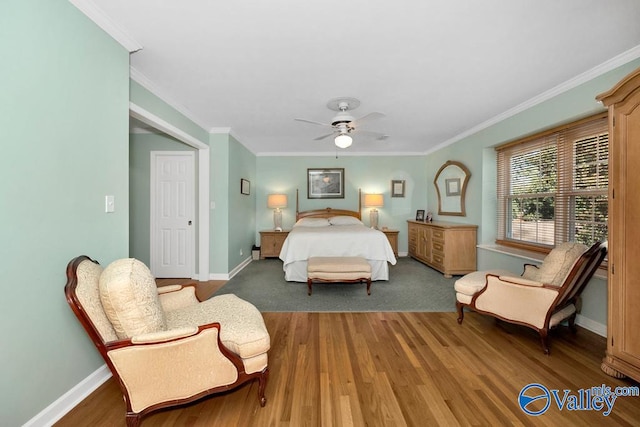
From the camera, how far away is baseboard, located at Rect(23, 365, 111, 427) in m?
1.49

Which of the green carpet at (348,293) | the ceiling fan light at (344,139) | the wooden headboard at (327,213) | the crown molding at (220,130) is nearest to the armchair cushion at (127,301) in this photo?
the green carpet at (348,293)

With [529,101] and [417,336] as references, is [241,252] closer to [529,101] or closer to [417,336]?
[417,336]

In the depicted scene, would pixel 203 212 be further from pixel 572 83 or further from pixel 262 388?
pixel 572 83

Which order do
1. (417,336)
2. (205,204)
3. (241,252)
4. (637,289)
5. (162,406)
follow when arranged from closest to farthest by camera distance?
(162,406) < (637,289) < (417,336) < (205,204) < (241,252)

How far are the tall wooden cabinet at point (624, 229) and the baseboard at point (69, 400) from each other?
369cm

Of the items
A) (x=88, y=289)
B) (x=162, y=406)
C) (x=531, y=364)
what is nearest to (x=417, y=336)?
(x=531, y=364)

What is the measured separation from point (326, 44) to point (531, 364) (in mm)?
3081

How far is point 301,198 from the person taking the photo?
650 cm

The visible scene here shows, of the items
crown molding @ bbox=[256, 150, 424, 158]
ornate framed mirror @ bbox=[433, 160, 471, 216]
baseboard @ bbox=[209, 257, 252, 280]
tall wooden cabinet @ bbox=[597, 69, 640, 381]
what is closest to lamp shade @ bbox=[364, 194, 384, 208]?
crown molding @ bbox=[256, 150, 424, 158]

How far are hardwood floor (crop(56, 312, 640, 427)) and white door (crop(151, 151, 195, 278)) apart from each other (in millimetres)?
2635

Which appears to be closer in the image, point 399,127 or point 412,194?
point 399,127

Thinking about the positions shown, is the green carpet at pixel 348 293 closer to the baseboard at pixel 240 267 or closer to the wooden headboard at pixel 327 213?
the baseboard at pixel 240 267

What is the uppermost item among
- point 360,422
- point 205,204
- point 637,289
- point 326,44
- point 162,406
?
point 326,44

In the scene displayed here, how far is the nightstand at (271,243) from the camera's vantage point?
6.01m
